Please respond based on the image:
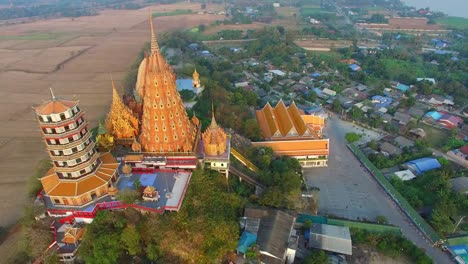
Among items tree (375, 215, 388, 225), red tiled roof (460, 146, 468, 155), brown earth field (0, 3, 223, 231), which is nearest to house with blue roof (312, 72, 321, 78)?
red tiled roof (460, 146, 468, 155)

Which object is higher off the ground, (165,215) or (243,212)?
(165,215)

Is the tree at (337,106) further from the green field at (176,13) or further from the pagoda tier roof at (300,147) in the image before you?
the green field at (176,13)

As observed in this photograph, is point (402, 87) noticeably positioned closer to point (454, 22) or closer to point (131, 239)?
point (131, 239)

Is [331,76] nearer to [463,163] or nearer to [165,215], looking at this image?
[463,163]

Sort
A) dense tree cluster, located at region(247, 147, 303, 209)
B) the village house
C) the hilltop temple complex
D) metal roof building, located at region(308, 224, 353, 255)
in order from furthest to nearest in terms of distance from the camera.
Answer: the village house < dense tree cluster, located at region(247, 147, 303, 209) < metal roof building, located at region(308, 224, 353, 255) < the hilltop temple complex

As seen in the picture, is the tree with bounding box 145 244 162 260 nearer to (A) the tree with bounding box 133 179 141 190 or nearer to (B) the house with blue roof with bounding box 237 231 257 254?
(A) the tree with bounding box 133 179 141 190

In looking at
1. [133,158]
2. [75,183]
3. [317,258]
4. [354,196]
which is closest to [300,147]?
[354,196]

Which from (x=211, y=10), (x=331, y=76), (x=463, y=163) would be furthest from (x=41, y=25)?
(x=463, y=163)
